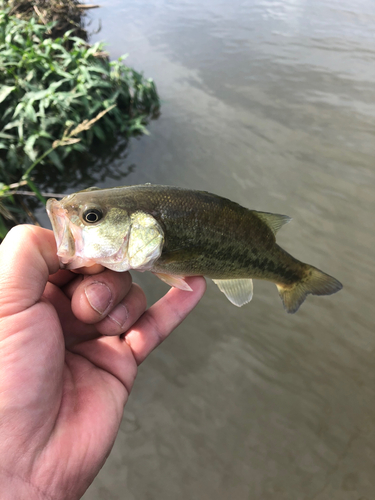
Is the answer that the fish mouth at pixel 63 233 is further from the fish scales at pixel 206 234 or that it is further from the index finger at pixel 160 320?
the index finger at pixel 160 320

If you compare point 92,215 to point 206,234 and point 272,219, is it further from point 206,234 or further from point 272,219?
point 272,219

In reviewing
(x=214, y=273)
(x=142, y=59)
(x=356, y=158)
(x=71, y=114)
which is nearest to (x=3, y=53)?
(x=71, y=114)

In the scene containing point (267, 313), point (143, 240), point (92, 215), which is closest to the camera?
point (92, 215)

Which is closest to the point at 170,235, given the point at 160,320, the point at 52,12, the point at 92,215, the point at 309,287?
the point at 92,215

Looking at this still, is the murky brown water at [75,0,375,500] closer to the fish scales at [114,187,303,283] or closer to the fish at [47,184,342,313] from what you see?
the fish at [47,184,342,313]

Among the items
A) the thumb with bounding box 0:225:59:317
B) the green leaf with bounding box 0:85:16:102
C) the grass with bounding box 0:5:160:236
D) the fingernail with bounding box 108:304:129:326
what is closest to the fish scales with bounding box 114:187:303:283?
the fingernail with bounding box 108:304:129:326

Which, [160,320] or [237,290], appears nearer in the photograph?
[160,320]

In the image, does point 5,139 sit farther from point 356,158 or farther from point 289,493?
point 356,158
